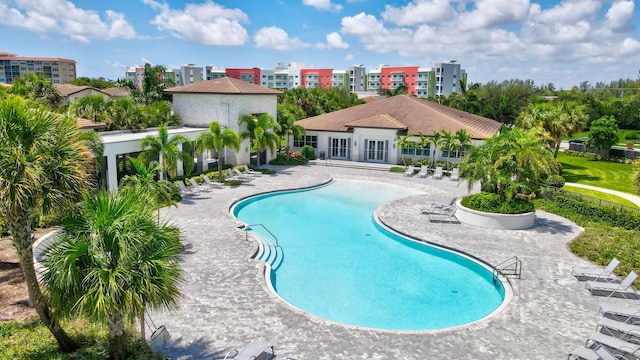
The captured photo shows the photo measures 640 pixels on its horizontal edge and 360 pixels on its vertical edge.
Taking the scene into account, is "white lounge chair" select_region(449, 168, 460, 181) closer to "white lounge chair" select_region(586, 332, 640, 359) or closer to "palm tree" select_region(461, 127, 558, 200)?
"palm tree" select_region(461, 127, 558, 200)

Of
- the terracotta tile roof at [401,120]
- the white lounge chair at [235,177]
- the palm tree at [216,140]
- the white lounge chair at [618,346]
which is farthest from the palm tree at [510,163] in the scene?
the white lounge chair at [235,177]

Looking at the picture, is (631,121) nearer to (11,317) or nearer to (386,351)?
(386,351)

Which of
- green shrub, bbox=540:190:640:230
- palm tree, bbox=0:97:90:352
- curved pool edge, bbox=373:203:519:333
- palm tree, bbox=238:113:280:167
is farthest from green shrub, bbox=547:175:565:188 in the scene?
palm tree, bbox=0:97:90:352

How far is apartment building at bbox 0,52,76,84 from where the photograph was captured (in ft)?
→ 478

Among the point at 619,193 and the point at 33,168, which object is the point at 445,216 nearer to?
the point at 619,193

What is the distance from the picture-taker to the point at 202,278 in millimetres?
15273

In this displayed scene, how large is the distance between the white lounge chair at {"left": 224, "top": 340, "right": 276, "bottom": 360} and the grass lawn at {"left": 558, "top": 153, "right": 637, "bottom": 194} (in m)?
30.5

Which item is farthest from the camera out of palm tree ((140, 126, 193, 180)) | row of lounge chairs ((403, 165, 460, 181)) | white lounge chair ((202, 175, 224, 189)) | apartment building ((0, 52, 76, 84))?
apartment building ((0, 52, 76, 84))

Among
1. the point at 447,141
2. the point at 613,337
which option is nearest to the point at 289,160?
the point at 447,141

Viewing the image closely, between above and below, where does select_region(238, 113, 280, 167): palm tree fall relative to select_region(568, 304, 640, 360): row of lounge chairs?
above

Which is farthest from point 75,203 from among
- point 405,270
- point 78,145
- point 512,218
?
point 512,218

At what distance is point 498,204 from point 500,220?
0.97 m

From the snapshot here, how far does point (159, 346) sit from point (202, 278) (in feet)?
13.9

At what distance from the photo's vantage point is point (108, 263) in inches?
329
